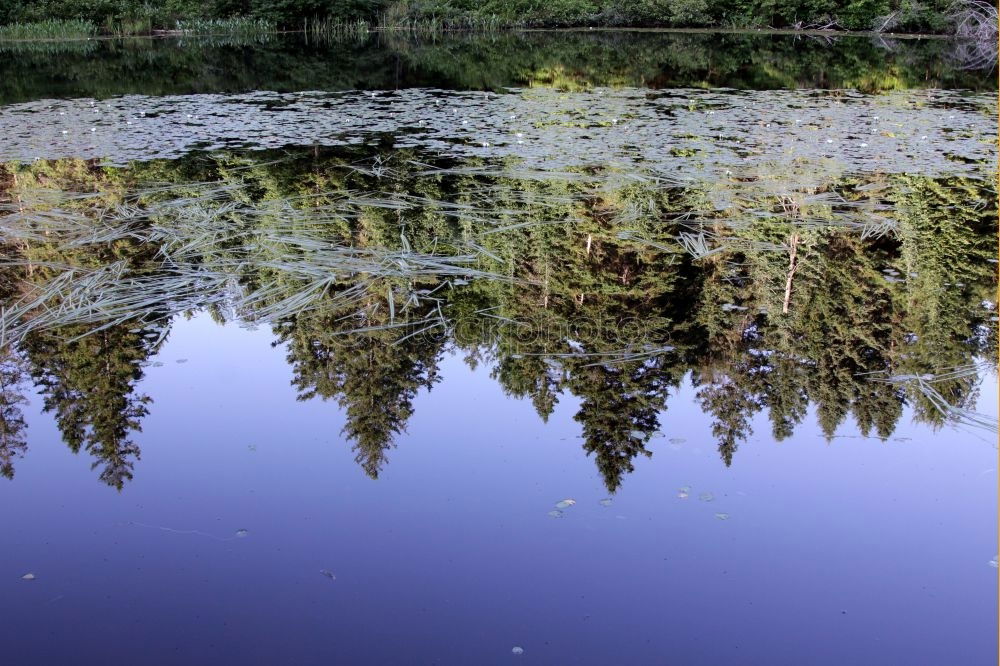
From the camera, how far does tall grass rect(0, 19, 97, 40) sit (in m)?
23.1

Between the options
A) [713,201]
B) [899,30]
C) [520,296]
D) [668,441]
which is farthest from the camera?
[899,30]

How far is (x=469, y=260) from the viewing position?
627cm

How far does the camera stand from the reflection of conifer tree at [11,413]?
14.0 feet

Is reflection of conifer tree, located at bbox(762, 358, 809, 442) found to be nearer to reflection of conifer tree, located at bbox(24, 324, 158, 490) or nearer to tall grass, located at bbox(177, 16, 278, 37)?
reflection of conifer tree, located at bbox(24, 324, 158, 490)

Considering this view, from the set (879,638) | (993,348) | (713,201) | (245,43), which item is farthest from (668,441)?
(245,43)

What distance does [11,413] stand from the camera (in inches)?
180

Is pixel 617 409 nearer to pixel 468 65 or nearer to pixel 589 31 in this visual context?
pixel 468 65

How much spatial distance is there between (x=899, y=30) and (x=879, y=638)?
27.8 meters

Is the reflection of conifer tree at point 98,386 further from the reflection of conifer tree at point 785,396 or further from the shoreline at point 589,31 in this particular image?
the shoreline at point 589,31

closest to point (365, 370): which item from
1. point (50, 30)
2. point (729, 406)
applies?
point (729, 406)

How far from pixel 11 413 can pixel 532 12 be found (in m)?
26.4

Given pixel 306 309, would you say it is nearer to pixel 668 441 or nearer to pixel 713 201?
pixel 668 441

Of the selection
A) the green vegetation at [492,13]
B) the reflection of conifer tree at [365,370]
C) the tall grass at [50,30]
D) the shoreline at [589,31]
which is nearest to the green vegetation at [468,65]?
the tall grass at [50,30]

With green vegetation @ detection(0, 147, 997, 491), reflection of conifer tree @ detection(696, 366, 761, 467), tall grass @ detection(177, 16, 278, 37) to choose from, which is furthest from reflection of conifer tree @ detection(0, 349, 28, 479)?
tall grass @ detection(177, 16, 278, 37)
